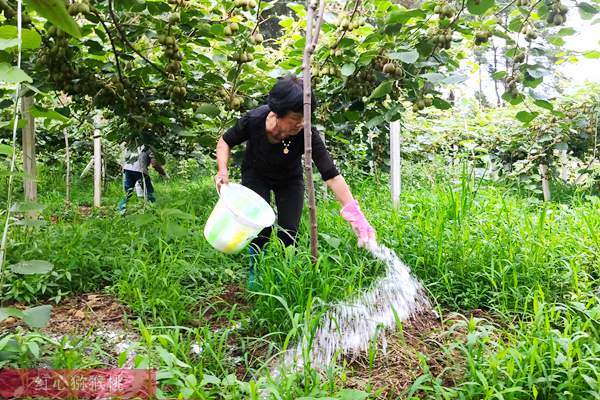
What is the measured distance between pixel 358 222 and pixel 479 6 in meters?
0.98

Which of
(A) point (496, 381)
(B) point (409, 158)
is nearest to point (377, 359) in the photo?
(A) point (496, 381)

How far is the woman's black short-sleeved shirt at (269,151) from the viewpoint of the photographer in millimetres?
2242

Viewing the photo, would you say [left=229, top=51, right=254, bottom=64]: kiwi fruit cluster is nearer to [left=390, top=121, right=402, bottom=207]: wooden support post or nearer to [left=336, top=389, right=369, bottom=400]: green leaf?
[left=390, top=121, right=402, bottom=207]: wooden support post

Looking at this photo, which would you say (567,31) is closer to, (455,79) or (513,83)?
(513,83)

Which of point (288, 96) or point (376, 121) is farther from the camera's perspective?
point (376, 121)

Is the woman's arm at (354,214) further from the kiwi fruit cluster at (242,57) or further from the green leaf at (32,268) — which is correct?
the green leaf at (32,268)

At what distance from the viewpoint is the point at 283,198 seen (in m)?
2.51

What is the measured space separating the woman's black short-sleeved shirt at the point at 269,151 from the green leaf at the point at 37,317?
1333 mm

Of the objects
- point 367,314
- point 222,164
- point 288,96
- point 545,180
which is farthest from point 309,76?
point 545,180

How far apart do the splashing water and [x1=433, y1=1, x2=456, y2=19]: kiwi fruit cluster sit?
1.00 m

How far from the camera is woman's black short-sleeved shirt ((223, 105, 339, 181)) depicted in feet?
7.36

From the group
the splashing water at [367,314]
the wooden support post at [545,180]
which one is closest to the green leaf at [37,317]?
the splashing water at [367,314]

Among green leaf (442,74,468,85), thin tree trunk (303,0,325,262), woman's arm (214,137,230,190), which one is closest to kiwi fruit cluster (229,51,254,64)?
woman's arm (214,137,230,190)

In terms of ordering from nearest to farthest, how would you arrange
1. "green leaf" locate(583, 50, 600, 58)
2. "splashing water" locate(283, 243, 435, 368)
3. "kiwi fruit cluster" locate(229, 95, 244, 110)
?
1. "splashing water" locate(283, 243, 435, 368)
2. "green leaf" locate(583, 50, 600, 58)
3. "kiwi fruit cluster" locate(229, 95, 244, 110)
